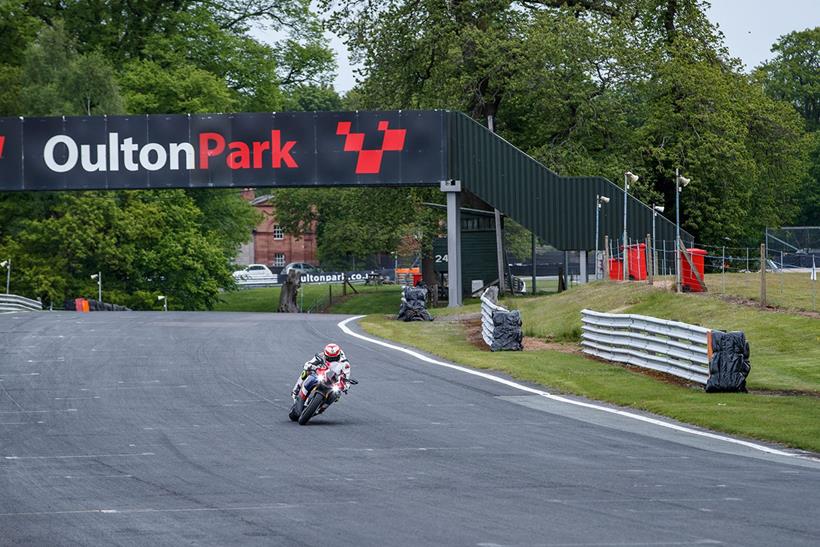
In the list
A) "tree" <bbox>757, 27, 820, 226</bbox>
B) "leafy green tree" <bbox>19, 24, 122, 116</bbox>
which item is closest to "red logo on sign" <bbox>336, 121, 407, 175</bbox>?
"leafy green tree" <bbox>19, 24, 122, 116</bbox>

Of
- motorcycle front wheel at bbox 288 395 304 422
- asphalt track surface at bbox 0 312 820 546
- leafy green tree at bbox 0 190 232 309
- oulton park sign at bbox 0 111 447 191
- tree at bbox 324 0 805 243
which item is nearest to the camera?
asphalt track surface at bbox 0 312 820 546

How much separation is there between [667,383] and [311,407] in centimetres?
809

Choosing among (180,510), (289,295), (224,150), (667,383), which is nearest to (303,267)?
(289,295)

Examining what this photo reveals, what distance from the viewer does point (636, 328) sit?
86.0 feet

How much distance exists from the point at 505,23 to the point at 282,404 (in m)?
40.5

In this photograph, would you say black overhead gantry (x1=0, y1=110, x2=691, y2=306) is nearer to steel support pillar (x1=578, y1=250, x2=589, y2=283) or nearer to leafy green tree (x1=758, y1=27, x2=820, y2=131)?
steel support pillar (x1=578, y1=250, x2=589, y2=283)

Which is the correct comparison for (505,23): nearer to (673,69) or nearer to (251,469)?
(673,69)

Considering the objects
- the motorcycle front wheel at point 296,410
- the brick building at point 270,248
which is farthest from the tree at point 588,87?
the brick building at point 270,248

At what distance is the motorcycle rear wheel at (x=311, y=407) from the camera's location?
58.5 ft

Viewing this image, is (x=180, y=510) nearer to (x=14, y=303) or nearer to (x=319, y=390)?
(x=319, y=390)

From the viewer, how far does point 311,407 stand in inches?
704

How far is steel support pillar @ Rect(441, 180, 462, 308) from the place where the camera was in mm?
45562

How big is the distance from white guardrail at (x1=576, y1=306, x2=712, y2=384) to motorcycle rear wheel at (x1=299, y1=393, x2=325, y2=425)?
7.21m

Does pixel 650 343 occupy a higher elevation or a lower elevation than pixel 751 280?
lower
